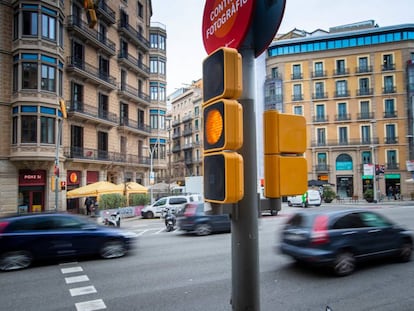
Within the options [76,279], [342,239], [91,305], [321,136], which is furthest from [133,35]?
[91,305]

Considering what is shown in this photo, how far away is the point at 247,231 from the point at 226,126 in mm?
854

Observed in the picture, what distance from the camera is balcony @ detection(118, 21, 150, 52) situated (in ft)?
119

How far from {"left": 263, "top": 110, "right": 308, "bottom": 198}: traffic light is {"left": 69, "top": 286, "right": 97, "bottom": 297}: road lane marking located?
5.92 meters

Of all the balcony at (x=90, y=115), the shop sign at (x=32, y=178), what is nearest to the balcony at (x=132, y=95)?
the balcony at (x=90, y=115)

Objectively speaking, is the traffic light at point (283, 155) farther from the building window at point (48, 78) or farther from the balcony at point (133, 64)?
the balcony at point (133, 64)

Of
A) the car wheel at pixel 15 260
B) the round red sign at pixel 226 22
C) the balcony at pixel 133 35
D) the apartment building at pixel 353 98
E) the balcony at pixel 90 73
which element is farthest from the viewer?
the apartment building at pixel 353 98

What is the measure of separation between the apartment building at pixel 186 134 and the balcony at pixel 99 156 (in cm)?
2885

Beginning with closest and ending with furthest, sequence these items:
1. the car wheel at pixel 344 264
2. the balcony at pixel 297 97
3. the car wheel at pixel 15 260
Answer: the car wheel at pixel 344 264, the car wheel at pixel 15 260, the balcony at pixel 297 97

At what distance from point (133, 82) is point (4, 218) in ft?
104

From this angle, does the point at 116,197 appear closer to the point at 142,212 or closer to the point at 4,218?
the point at 142,212

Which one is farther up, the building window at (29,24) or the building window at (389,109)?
the building window at (29,24)

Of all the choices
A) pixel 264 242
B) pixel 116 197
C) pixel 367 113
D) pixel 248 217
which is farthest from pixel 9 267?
pixel 367 113

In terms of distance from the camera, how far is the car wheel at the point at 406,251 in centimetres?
899

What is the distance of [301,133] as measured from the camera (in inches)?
101
